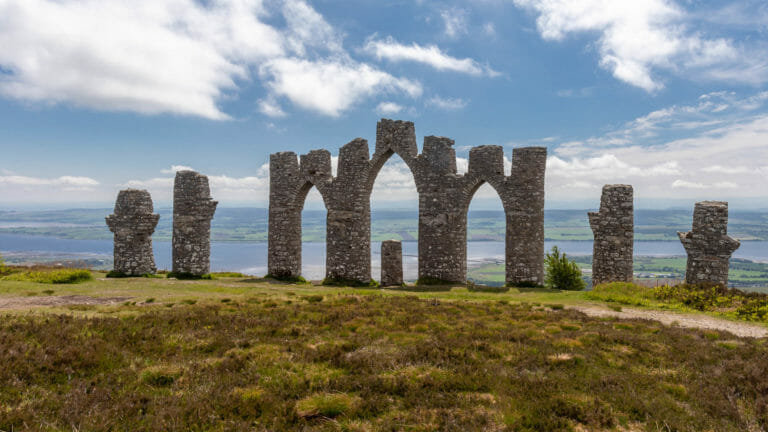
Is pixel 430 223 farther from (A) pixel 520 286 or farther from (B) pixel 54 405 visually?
(B) pixel 54 405

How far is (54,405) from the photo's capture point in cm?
688

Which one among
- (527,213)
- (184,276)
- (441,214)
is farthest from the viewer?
(184,276)

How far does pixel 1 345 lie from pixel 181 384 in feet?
15.0

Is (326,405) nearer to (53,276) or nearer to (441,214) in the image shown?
(441,214)

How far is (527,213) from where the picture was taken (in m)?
28.2

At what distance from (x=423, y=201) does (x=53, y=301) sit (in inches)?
867

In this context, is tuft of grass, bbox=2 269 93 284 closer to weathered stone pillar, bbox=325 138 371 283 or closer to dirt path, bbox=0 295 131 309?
dirt path, bbox=0 295 131 309

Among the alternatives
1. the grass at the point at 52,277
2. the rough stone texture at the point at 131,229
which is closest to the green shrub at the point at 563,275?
the rough stone texture at the point at 131,229

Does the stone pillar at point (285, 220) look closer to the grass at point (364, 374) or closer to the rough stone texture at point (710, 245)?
the grass at point (364, 374)

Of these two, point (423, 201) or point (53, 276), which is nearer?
point (53, 276)

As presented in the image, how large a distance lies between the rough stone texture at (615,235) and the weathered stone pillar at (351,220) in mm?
16116

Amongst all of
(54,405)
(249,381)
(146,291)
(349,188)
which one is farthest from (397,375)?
→ (349,188)

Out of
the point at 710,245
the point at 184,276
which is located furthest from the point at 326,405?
the point at 184,276

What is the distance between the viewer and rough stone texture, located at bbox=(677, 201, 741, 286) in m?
22.0
